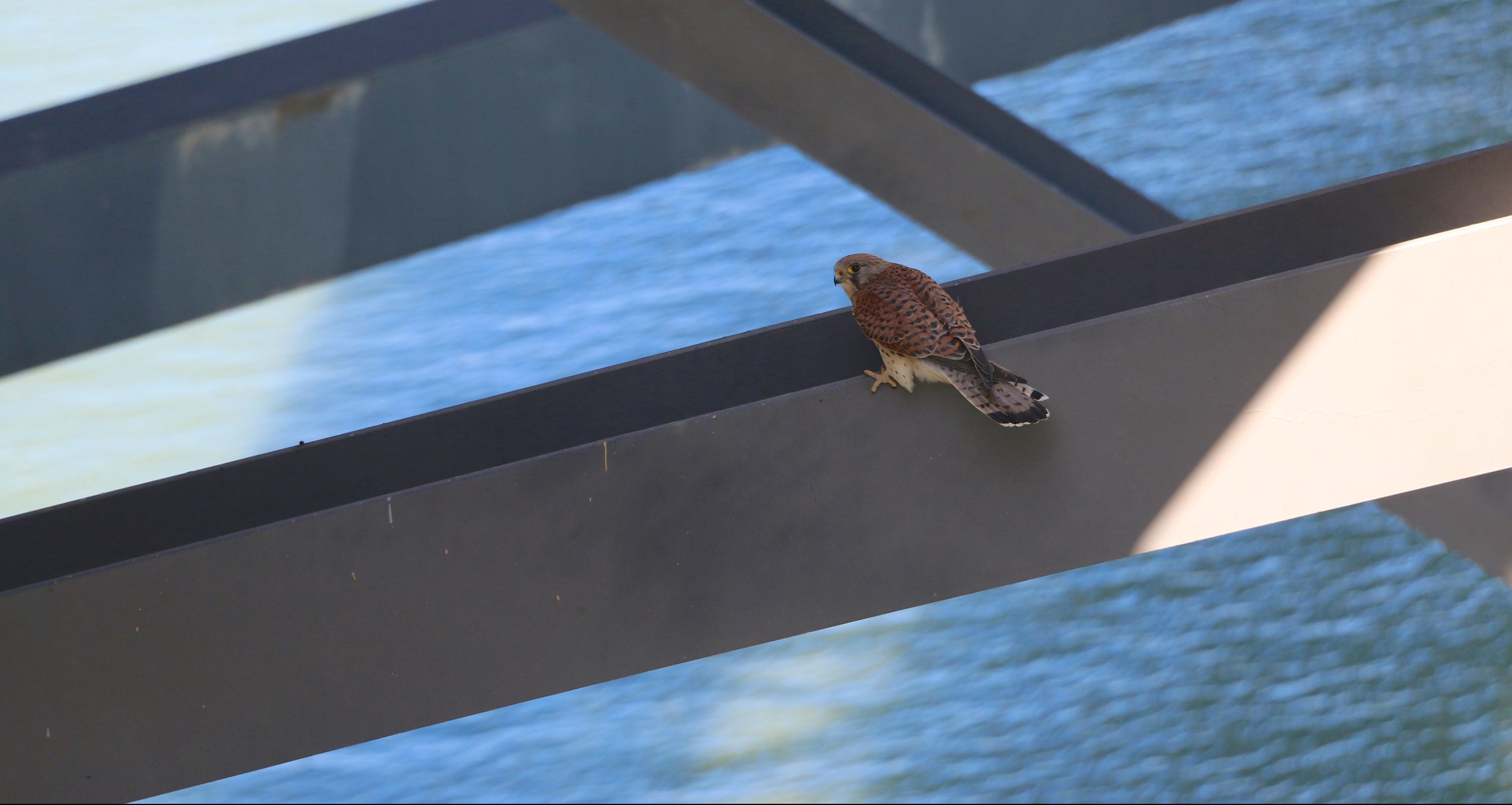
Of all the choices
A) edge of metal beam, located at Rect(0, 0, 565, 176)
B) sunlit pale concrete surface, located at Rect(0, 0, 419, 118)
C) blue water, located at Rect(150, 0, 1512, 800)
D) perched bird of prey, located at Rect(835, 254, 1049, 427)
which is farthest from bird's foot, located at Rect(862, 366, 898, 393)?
sunlit pale concrete surface, located at Rect(0, 0, 419, 118)

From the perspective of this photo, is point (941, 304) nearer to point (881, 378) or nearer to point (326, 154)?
point (881, 378)

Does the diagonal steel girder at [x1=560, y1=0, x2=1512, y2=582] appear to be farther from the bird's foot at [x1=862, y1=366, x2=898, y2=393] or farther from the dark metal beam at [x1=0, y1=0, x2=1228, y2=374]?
the dark metal beam at [x1=0, y1=0, x2=1228, y2=374]

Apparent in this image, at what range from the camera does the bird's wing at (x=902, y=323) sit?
1295mm

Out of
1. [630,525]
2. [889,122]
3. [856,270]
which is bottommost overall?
[630,525]

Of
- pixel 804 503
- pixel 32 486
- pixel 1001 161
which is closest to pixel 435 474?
pixel 804 503

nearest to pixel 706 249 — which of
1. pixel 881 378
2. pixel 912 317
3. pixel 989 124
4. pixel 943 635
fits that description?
pixel 943 635

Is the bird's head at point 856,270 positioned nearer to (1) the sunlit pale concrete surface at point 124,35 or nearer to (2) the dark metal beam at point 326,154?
(2) the dark metal beam at point 326,154

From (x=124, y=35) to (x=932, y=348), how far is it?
8101 millimetres

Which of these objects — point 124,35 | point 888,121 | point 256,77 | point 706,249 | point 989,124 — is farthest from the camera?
point 124,35

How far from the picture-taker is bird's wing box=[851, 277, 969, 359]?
51.0 inches

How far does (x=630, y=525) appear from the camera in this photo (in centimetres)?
124

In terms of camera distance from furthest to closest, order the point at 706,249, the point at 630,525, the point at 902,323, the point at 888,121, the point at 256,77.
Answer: the point at 706,249, the point at 256,77, the point at 888,121, the point at 902,323, the point at 630,525

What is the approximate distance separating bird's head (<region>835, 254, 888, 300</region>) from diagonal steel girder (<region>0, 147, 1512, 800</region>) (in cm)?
45

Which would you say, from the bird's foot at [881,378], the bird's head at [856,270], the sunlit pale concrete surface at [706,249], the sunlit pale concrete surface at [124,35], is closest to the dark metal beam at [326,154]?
the sunlit pale concrete surface at [706,249]
